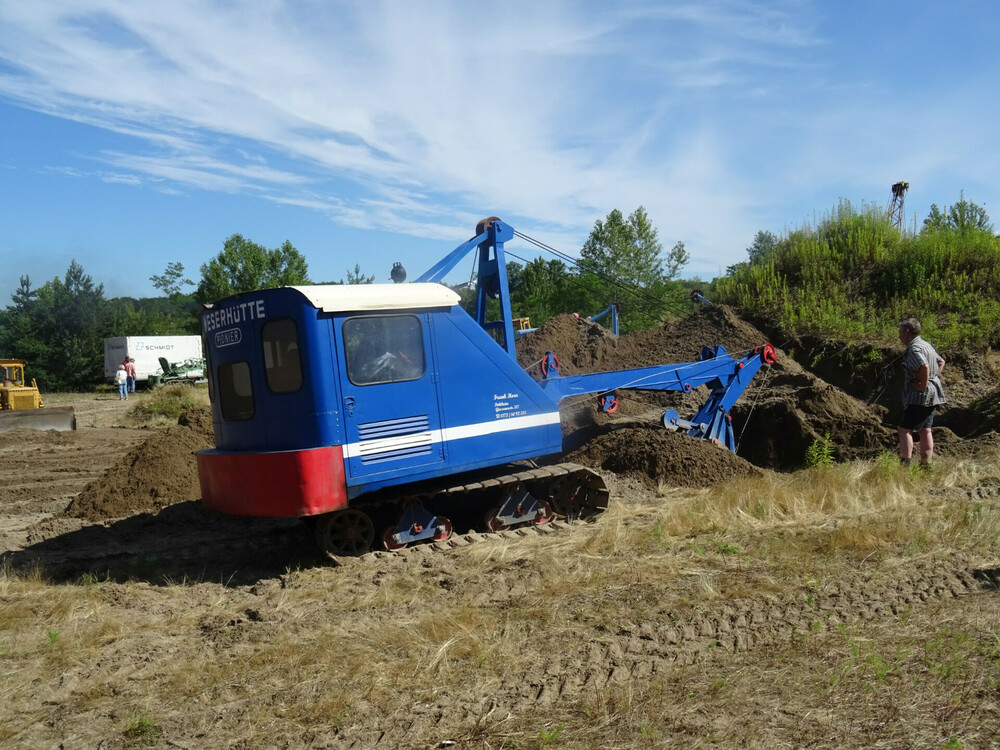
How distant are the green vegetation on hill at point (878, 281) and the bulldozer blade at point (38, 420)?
15.7 meters

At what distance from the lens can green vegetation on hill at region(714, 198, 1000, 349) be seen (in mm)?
14320

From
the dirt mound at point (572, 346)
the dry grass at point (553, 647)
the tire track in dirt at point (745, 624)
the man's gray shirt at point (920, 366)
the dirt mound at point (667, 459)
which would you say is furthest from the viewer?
the dirt mound at point (572, 346)

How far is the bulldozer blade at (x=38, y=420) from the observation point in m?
19.4

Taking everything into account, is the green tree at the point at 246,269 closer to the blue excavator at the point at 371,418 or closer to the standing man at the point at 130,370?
the standing man at the point at 130,370

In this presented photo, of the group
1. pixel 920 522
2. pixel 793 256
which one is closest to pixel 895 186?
pixel 793 256

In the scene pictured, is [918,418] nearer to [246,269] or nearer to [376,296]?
[376,296]

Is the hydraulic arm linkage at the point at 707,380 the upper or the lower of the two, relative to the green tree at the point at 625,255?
lower

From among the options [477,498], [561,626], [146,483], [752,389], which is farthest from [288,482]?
[752,389]

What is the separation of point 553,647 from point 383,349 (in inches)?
126

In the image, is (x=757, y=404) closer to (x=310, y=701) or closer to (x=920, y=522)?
(x=920, y=522)

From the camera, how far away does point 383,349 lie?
→ 22.7ft

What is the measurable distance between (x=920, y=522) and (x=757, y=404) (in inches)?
240

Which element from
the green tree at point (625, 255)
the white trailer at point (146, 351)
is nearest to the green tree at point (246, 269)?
the white trailer at point (146, 351)

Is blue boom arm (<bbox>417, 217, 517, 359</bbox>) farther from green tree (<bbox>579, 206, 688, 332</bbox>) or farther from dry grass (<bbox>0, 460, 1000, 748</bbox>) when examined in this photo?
green tree (<bbox>579, 206, 688, 332</bbox>)
